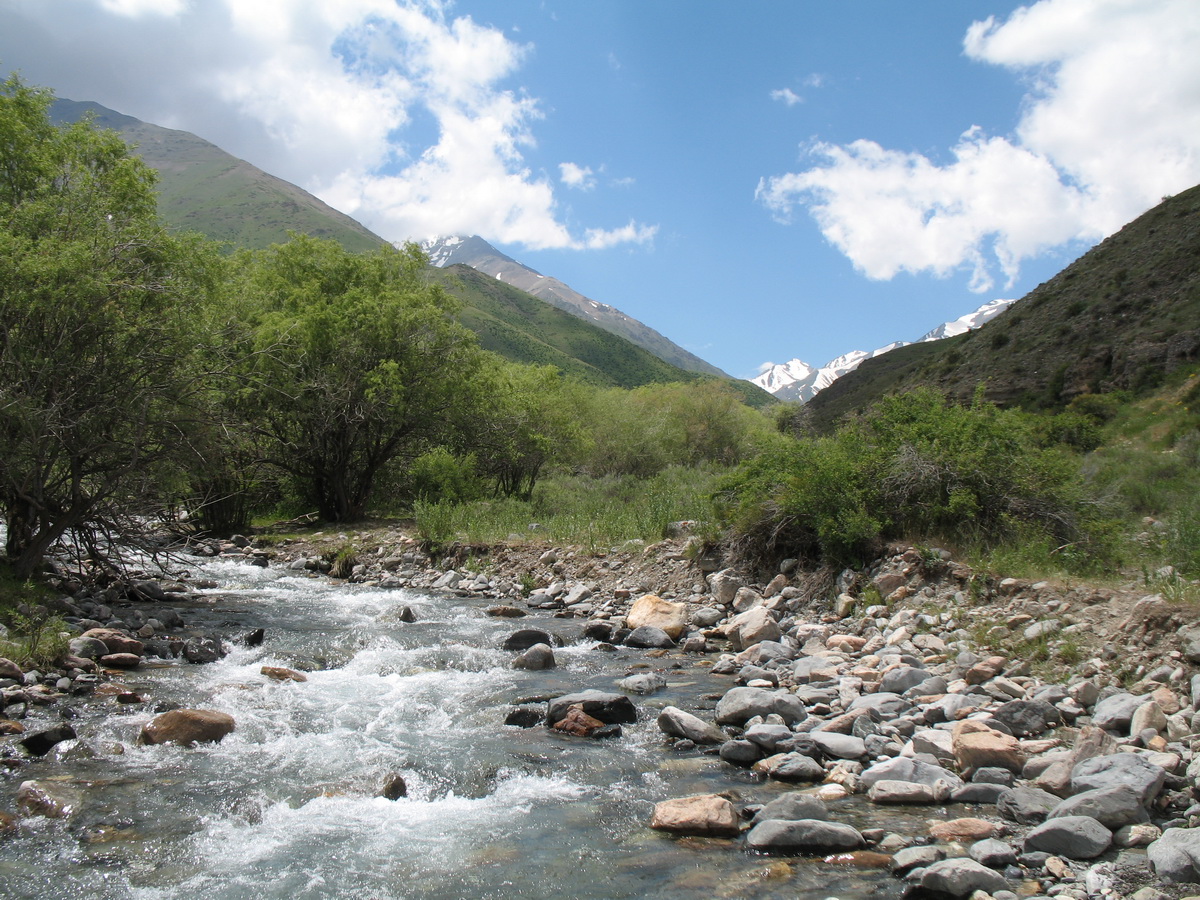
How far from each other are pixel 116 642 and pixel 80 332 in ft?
13.9

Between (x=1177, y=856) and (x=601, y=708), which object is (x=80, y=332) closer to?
(x=601, y=708)

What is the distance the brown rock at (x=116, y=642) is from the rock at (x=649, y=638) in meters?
6.82

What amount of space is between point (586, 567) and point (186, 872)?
12033 millimetres

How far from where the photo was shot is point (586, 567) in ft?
54.2

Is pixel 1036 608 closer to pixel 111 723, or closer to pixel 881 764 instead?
pixel 881 764

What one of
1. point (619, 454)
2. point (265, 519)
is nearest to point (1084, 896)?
point (265, 519)

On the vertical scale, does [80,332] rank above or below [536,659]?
above

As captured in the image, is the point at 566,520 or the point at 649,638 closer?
the point at 649,638

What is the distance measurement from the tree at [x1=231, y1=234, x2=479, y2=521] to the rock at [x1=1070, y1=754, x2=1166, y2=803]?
20.5 metres

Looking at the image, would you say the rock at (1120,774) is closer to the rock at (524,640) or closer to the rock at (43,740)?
the rock at (524,640)

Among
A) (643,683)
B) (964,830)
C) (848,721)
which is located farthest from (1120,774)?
(643,683)

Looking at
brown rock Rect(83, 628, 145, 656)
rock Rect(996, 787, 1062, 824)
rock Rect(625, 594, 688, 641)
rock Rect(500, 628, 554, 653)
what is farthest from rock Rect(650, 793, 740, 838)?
brown rock Rect(83, 628, 145, 656)

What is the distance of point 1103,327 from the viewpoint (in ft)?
135

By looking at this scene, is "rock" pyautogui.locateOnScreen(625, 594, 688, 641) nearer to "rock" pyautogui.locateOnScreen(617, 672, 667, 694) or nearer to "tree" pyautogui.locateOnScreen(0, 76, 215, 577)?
"rock" pyautogui.locateOnScreen(617, 672, 667, 694)
